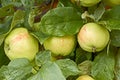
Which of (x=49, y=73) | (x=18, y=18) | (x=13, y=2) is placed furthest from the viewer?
(x=13, y=2)

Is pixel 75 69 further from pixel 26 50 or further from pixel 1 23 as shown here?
pixel 1 23

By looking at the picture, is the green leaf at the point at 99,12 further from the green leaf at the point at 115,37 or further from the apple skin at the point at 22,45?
the apple skin at the point at 22,45

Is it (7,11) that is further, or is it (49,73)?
(7,11)

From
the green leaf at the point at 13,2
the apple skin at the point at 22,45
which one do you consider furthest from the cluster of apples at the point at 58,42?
the green leaf at the point at 13,2

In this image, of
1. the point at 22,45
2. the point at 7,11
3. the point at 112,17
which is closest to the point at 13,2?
the point at 7,11

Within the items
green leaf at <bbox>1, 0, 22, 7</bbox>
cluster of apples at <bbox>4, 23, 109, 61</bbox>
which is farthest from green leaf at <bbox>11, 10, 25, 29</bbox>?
green leaf at <bbox>1, 0, 22, 7</bbox>

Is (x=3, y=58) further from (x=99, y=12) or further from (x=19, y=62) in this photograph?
(x=99, y=12)
